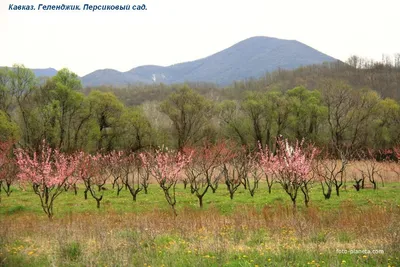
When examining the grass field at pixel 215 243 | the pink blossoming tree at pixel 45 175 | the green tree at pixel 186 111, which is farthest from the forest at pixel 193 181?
the green tree at pixel 186 111

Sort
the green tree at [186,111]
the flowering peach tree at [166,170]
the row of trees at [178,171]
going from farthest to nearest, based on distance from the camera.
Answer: the green tree at [186,111], the row of trees at [178,171], the flowering peach tree at [166,170]

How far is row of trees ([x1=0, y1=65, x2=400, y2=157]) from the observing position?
151 feet

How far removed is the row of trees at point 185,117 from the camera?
46.0m

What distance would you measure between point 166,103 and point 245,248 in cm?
4670

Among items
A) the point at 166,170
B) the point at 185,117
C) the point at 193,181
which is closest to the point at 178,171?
the point at 166,170

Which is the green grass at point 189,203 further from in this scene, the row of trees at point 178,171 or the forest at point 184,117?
the forest at point 184,117

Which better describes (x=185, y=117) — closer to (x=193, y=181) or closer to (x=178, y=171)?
(x=193, y=181)

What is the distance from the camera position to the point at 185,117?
56.8 metres

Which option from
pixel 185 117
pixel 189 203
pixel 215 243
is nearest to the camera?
pixel 215 243

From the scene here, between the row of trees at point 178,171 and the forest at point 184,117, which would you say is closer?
the row of trees at point 178,171

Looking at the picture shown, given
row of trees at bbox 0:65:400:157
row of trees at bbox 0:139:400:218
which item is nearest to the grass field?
row of trees at bbox 0:139:400:218

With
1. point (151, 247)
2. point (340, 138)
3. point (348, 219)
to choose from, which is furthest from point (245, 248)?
point (340, 138)

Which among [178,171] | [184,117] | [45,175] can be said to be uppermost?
[184,117]

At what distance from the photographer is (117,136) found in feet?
165
